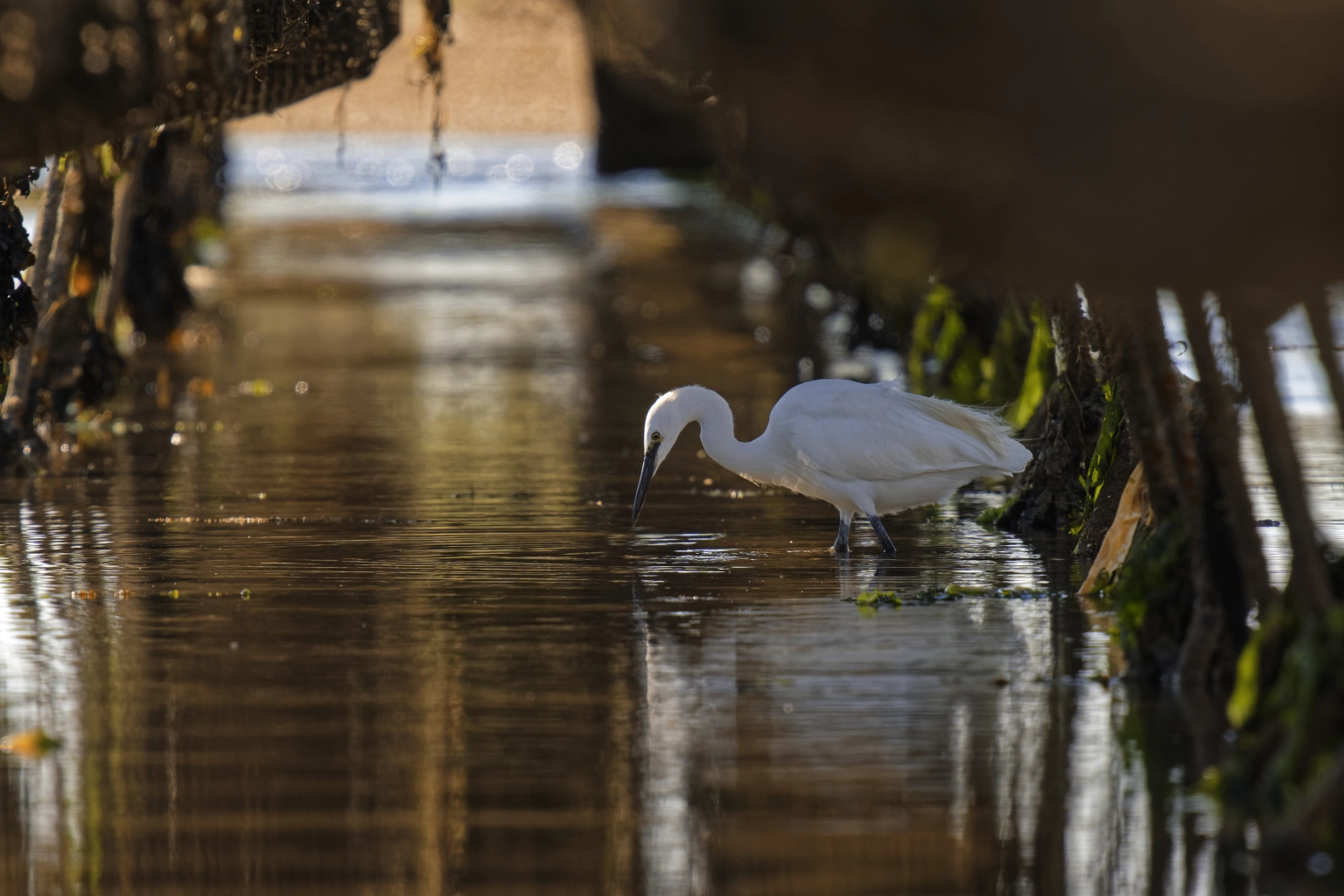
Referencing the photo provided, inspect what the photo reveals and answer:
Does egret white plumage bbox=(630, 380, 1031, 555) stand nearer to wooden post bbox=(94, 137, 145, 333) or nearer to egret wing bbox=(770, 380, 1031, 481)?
egret wing bbox=(770, 380, 1031, 481)

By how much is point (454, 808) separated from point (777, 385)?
48.2 feet

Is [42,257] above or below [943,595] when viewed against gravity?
above

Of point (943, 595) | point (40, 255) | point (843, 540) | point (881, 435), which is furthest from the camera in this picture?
point (40, 255)

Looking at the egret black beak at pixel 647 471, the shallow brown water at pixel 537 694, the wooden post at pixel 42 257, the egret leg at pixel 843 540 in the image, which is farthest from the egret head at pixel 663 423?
the wooden post at pixel 42 257

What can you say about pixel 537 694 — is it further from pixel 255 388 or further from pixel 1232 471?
pixel 255 388

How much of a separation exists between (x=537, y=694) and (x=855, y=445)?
380 cm

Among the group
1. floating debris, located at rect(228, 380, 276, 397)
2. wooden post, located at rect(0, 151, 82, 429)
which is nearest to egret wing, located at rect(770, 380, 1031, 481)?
wooden post, located at rect(0, 151, 82, 429)

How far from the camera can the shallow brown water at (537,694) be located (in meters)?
6.85

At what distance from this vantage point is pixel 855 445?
12180 millimetres

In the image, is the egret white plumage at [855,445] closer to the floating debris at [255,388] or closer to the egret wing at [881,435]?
the egret wing at [881,435]

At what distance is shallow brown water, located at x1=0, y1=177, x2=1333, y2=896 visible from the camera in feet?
22.5

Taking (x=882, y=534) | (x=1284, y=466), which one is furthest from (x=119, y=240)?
(x=1284, y=466)

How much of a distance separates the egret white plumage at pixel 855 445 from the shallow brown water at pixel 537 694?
37 centimetres

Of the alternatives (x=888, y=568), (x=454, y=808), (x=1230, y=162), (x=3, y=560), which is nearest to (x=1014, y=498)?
(x=888, y=568)
